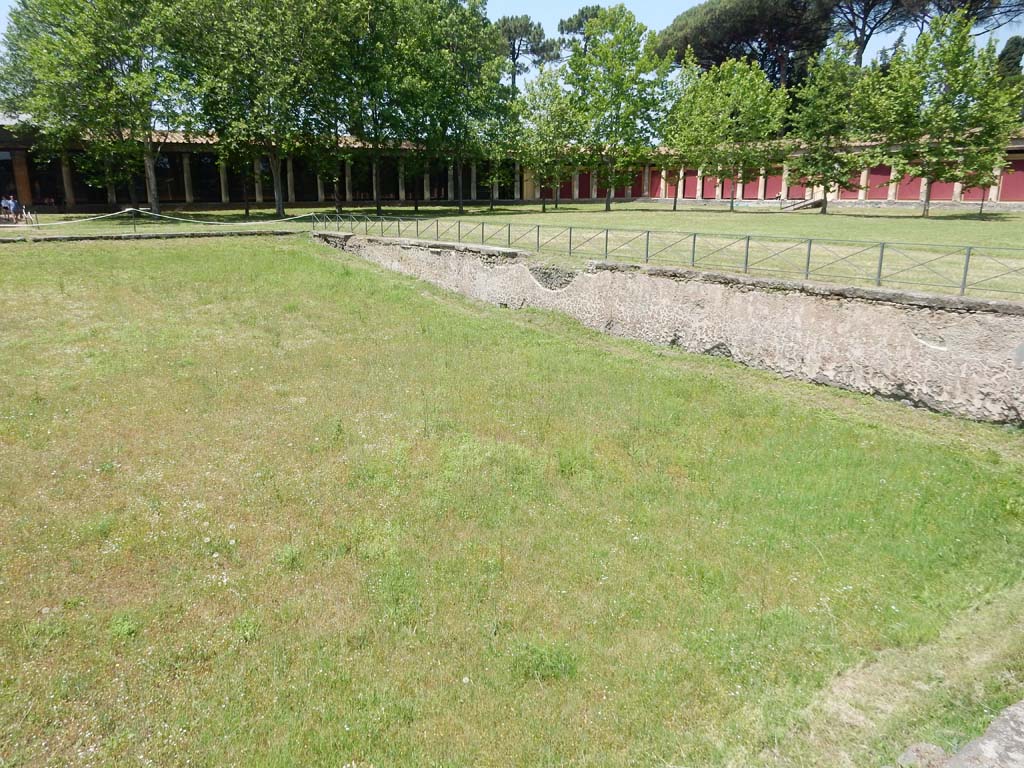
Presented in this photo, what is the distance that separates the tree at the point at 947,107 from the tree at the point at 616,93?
13.9 meters

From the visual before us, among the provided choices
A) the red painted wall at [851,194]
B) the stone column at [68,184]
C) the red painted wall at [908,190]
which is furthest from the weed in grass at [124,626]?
the red painted wall at [851,194]

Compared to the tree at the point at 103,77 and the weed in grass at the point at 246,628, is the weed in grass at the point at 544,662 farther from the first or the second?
the tree at the point at 103,77

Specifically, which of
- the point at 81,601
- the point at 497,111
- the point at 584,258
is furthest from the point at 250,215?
the point at 81,601

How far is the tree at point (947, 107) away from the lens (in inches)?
1411

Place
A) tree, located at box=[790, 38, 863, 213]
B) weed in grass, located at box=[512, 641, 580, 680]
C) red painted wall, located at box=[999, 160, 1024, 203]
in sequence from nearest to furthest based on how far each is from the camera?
1. weed in grass, located at box=[512, 641, 580, 680]
2. tree, located at box=[790, 38, 863, 213]
3. red painted wall, located at box=[999, 160, 1024, 203]

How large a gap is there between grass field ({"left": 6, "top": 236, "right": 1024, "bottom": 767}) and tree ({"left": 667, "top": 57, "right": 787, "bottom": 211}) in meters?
36.4

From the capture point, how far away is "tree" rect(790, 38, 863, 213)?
137 feet

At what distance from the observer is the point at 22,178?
130 ft

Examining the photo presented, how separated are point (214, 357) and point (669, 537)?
411 inches

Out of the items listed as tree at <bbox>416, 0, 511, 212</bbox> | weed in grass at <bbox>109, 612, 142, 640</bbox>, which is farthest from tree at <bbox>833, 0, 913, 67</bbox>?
weed in grass at <bbox>109, 612, 142, 640</bbox>

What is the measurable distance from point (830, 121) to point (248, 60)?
3311cm

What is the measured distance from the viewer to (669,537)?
8375mm

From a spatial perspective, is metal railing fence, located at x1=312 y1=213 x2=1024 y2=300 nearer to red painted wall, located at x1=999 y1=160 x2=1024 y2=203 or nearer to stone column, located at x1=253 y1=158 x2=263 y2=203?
stone column, located at x1=253 y1=158 x2=263 y2=203

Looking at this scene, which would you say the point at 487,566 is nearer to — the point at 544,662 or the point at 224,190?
the point at 544,662
